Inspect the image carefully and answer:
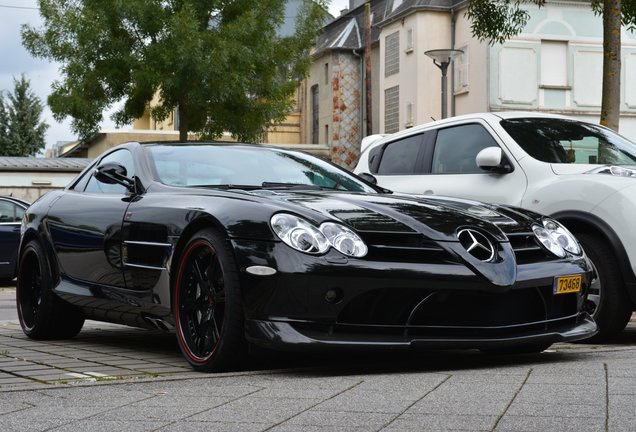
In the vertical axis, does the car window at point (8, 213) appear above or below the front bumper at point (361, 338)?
below

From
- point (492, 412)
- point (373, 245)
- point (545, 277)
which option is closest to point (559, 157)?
point (545, 277)

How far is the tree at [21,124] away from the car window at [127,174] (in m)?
56.1

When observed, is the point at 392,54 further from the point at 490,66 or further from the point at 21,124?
the point at 21,124

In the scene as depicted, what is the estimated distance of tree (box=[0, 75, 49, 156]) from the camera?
2459 inches

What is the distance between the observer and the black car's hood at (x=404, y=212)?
18.9 ft

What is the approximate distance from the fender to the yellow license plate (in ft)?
4.89

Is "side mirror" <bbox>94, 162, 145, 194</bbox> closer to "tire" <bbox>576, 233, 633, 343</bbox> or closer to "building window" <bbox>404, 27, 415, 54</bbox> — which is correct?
"tire" <bbox>576, 233, 633, 343</bbox>

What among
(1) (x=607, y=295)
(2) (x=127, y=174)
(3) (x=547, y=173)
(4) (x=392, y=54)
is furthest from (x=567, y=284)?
(4) (x=392, y=54)

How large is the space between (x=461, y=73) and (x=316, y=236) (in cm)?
3588

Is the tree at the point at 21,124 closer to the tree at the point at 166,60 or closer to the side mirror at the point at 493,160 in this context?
the tree at the point at 166,60

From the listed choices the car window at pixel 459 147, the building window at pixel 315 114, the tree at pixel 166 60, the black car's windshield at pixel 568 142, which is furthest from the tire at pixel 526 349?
the building window at pixel 315 114

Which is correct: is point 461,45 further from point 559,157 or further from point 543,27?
point 559,157

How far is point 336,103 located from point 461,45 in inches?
373

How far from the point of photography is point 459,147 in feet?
30.8
